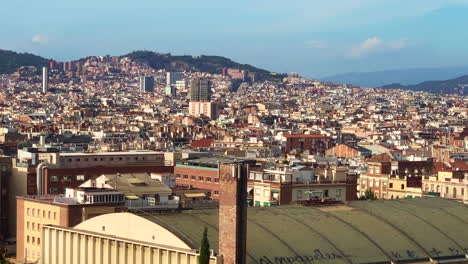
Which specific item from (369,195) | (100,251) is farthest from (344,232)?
(369,195)

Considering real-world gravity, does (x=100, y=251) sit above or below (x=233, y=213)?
below

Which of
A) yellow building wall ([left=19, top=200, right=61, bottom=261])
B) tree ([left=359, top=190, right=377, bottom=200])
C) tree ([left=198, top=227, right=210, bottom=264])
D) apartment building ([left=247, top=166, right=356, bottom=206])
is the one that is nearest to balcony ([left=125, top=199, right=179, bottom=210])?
yellow building wall ([left=19, top=200, right=61, bottom=261])

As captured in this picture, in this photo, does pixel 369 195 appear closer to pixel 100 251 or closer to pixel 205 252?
pixel 100 251

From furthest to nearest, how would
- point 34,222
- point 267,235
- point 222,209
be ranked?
point 34,222
point 267,235
point 222,209

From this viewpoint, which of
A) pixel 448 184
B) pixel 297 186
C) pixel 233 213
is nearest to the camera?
pixel 233 213

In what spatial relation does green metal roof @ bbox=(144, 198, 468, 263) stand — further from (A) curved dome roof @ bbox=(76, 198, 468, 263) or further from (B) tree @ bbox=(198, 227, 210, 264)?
(B) tree @ bbox=(198, 227, 210, 264)

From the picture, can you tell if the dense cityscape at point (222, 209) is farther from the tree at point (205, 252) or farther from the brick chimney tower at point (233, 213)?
the tree at point (205, 252)

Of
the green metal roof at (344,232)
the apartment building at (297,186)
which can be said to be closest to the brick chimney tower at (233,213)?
the green metal roof at (344,232)
